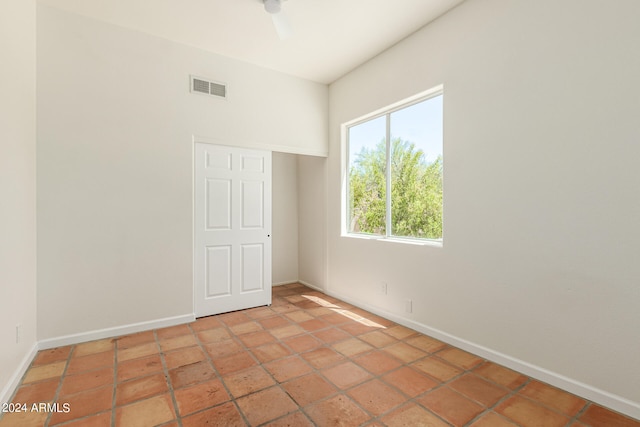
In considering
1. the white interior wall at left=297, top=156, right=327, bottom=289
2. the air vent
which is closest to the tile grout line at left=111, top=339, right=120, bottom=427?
the white interior wall at left=297, top=156, right=327, bottom=289

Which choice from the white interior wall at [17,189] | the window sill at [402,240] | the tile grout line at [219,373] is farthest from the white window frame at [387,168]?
the white interior wall at [17,189]

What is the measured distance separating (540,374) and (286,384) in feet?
6.09

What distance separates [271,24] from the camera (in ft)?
9.90

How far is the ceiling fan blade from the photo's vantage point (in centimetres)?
257

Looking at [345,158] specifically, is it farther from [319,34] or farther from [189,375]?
[189,375]

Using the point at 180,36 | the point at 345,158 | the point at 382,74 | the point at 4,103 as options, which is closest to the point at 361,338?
the point at 345,158

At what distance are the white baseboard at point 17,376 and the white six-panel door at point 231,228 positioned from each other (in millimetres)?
1388

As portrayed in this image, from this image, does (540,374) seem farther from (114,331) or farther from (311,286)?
(114,331)

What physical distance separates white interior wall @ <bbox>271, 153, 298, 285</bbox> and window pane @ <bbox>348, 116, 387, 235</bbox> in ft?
4.35

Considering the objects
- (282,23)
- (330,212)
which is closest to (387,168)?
(330,212)

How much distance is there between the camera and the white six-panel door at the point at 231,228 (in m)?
3.57

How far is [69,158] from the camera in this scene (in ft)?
9.31

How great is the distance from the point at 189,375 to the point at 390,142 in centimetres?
307

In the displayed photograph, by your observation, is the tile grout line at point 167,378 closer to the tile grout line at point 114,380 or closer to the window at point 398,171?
the tile grout line at point 114,380
